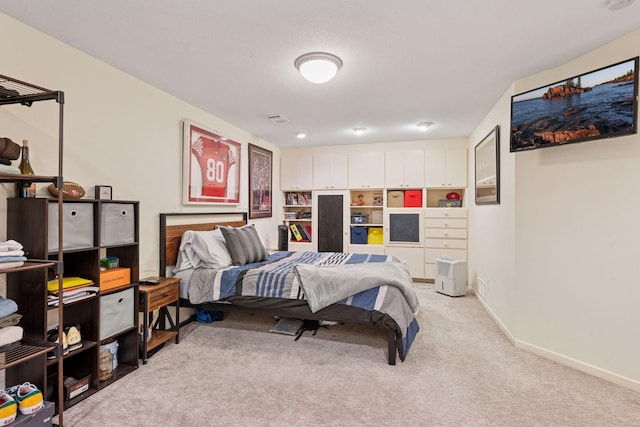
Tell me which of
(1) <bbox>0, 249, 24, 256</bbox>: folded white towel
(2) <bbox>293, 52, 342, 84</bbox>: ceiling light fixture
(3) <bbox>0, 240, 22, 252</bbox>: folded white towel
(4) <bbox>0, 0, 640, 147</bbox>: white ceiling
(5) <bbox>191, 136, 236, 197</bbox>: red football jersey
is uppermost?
(4) <bbox>0, 0, 640, 147</bbox>: white ceiling

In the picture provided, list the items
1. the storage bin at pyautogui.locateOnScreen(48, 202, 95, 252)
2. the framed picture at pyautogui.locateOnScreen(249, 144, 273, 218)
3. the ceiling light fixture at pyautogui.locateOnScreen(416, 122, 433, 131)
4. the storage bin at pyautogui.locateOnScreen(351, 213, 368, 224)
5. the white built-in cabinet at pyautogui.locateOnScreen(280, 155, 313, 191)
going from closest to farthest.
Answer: the storage bin at pyautogui.locateOnScreen(48, 202, 95, 252) → the ceiling light fixture at pyautogui.locateOnScreen(416, 122, 433, 131) → the framed picture at pyautogui.locateOnScreen(249, 144, 273, 218) → the storage bin at pyautogui.locateOnScreen(351, 213, 368, 224) → the white built-in cabinet at pyautogui.locateOnScreen(280, 155, 313, 191)

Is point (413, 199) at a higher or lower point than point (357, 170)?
lower

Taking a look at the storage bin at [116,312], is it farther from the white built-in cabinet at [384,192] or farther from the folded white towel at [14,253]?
the white built-in cabinet at [384,192]

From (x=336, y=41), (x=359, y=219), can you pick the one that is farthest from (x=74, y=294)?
(x=359, y=219)

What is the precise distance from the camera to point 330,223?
5.71 metres

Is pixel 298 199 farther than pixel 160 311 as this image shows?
Yes

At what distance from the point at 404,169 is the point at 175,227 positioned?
3.75 meters

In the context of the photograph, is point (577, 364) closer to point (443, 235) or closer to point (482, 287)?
point (482, 287)

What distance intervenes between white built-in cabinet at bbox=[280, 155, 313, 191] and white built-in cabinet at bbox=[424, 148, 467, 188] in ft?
6.79

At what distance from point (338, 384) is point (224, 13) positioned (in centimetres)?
256

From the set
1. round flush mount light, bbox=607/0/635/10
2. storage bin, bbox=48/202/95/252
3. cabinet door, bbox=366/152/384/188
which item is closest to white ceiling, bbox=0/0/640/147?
round flush mount light, bbox=607/0/635/10

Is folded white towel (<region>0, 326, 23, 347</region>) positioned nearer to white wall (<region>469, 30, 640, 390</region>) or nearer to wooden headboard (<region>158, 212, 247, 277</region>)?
wooden headboard (<region>158, 212, 247, 277</region>)

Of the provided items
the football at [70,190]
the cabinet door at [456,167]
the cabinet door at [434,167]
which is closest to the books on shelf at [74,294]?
the football at [70,190]

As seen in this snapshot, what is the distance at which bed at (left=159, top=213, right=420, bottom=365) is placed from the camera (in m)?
2.62
